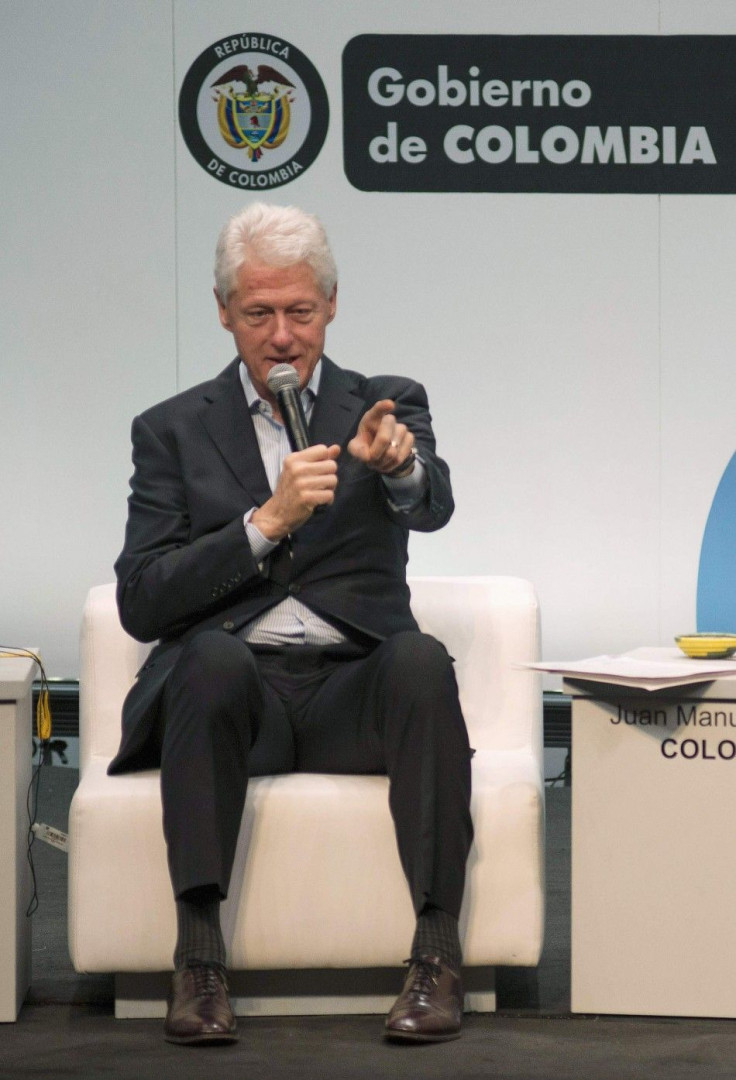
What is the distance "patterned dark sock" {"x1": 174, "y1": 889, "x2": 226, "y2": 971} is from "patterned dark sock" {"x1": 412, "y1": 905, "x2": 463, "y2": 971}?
0.91ft

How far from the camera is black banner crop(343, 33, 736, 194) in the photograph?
176 inches

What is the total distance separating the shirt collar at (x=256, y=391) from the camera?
2.56 metres

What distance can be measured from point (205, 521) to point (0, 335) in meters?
2.43

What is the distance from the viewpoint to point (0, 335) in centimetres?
463

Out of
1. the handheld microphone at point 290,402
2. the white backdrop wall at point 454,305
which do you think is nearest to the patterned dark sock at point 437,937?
the handheld microphone at point 290,402

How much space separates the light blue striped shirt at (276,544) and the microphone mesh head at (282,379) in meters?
0.15

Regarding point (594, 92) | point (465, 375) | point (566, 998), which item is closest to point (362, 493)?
point (566, 998)

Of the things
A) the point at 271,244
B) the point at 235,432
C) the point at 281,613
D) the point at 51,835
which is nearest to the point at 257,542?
the point at 281,613

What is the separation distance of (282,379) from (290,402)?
→ 0.06 m

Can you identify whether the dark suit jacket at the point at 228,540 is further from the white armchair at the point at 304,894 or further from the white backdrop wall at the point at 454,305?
the white backdrop wall at the point at 454,305

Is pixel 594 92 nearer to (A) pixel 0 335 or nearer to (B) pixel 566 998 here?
(A) pixel 0 335

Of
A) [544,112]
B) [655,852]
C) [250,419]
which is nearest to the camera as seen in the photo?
[655,852]

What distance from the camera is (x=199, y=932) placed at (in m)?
2.14

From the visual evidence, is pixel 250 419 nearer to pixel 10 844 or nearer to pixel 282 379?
pixel 282 379
